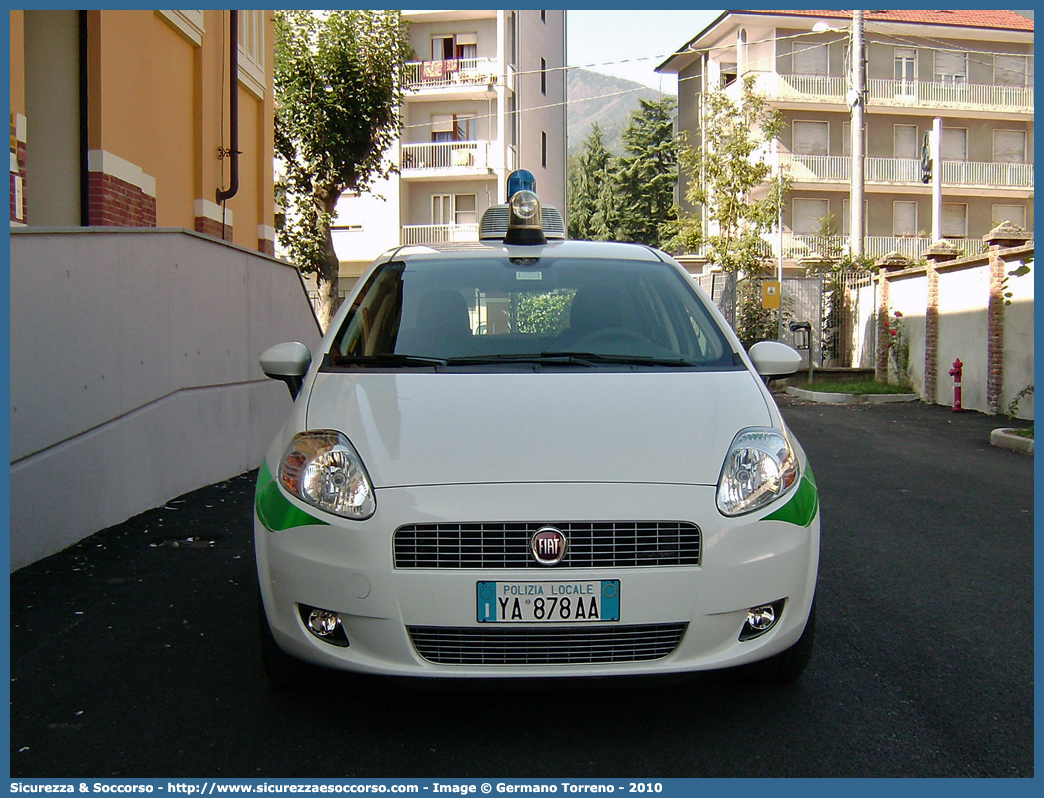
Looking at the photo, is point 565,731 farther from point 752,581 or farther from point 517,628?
point 752,581

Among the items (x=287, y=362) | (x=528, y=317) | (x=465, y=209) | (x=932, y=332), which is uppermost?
(x=465, y=209)

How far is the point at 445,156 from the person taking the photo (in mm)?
40312

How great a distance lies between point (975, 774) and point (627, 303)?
2217mm

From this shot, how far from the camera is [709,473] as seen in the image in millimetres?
3195

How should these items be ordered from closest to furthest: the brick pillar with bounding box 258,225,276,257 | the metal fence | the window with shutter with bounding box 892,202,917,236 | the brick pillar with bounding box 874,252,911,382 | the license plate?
the license plate, the brick pillar with bounding box 258,225,276,257, the brick pillar with bounding box 874,252,911,382, the metal fence, the window with shutter with bounding box 892,202,917,236

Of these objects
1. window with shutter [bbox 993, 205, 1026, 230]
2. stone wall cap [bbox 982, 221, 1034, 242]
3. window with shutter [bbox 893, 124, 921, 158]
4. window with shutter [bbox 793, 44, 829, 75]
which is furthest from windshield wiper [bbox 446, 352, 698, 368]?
window with shutter [bbox 993, 205, 1026, 230]

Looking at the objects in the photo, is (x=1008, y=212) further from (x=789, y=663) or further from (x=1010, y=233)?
(x=789, y=663)

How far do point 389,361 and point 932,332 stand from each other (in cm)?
1513

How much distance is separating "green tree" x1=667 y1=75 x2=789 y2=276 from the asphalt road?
22.3 m

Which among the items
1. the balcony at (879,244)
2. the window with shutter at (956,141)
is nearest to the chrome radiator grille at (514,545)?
the balcony at (879,244)

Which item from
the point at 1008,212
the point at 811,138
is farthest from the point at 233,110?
the point at 1008,212

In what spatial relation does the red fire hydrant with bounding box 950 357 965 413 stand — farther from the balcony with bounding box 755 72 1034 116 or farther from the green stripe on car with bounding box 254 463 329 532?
the balcony with bounding box 755 72 1034 116

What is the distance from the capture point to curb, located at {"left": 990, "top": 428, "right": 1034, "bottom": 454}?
10.4 metres

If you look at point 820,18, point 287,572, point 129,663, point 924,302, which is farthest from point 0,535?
point 820,18
